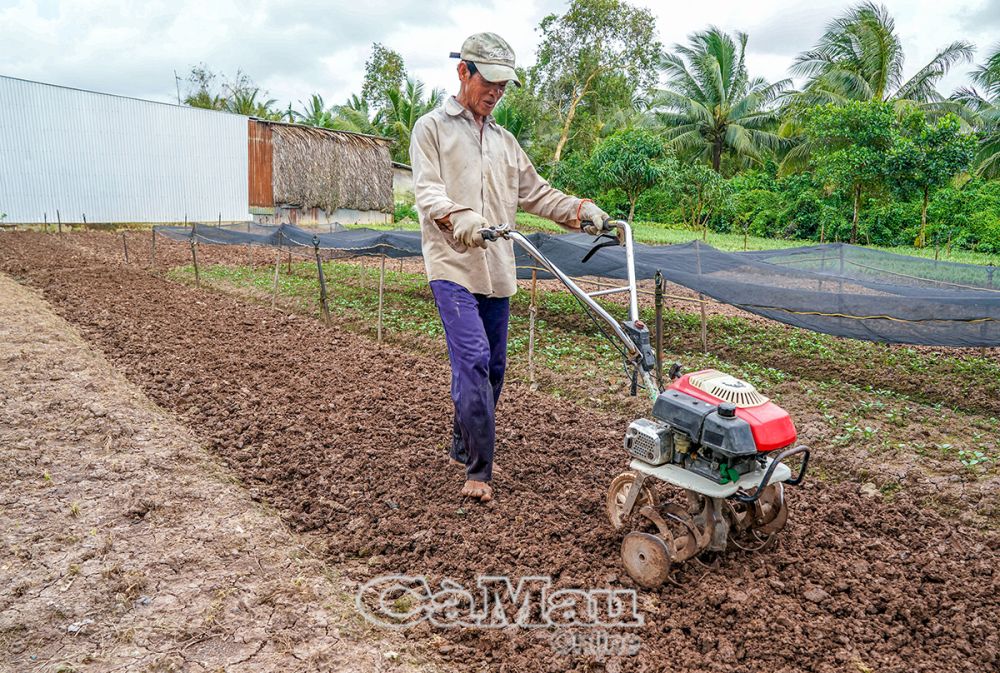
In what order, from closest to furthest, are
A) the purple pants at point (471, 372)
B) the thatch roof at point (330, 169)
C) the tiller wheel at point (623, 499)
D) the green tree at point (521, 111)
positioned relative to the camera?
the tiller wheel at point (623, 499) → the purple pants at point (471, 372) → the thatch roof at point (330, 169) → the green tree at point (521, 111)

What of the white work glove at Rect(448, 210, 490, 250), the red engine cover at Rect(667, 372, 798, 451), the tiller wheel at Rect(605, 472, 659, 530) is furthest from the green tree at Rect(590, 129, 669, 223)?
the red engine cover at Rect(667, 372, 798, 451)

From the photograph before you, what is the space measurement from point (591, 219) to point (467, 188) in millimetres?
584

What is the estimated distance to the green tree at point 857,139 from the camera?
57.1ft

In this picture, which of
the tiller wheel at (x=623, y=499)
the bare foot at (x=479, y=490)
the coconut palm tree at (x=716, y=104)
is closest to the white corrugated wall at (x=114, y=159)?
the coconut palm tree at (x=716, y=104)

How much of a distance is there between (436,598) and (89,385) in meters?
3.79

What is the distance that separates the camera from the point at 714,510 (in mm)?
2594

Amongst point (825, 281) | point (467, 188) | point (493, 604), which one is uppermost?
point (467, 188)

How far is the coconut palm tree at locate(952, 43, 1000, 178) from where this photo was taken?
75.1ft

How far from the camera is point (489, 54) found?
3.03m

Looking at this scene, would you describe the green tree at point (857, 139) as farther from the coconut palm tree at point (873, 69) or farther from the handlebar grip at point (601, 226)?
the handlebar grip at point (601, 226)

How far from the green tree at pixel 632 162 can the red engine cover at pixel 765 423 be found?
57.7 ft

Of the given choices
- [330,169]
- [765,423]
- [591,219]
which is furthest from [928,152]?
[330,169]

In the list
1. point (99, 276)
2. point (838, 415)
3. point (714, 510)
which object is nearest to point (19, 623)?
point (714, 510)

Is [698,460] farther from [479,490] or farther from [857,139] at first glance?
[857,139]
